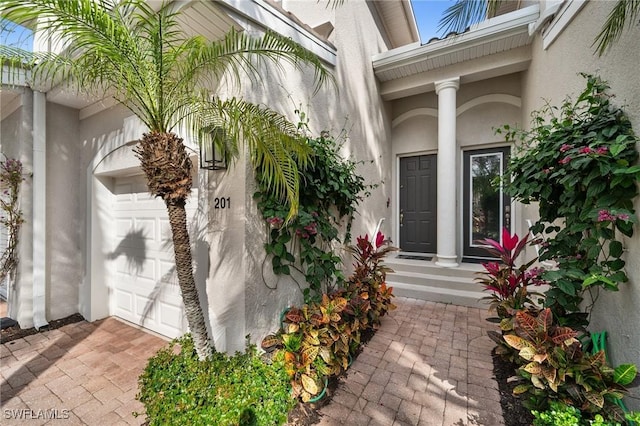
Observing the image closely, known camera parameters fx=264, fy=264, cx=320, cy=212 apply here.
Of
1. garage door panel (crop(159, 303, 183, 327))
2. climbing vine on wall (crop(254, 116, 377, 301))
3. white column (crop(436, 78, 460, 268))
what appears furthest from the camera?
white column (crop(436, 78, 460, 268))

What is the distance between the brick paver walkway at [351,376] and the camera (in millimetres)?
2145

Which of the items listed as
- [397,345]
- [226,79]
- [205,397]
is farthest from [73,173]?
[397,345]

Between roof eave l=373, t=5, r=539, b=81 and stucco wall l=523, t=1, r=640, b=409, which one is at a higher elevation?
roof eave l=373, t=5, r=539, b=81

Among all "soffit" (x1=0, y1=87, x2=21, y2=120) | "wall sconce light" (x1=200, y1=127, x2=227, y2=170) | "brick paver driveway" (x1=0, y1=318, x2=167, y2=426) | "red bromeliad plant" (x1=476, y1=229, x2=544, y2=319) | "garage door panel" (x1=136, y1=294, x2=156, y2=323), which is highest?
"soffit" (x1=0, y1=87, x2=21, y2=120)

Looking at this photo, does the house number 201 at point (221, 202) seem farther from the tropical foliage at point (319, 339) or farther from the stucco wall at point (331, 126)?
the tropical foliage at point (319, 339)

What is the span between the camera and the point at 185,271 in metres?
1.88

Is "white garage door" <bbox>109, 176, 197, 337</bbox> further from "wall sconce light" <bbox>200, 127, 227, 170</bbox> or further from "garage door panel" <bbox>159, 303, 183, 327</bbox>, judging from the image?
"wall sconce light" <bbox>200, 127, 227, 170</bbox>

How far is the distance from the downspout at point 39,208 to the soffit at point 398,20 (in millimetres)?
6210

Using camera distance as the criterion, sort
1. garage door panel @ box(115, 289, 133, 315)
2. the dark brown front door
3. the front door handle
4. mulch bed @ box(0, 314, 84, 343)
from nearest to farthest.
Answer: mulch bed @ box(0, 314, 84, 343), garage door panel @ box(115, 289, 133, 315), the front door handle, the dark brown front door

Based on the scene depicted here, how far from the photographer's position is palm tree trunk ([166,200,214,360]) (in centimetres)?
184

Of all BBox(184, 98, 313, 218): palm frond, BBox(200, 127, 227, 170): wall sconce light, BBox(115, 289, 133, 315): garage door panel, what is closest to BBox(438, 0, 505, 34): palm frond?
BBox(184, 98, 313, 218): palm frond

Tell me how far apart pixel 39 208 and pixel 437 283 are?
604 cm

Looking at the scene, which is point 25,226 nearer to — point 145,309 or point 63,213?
point 63,213

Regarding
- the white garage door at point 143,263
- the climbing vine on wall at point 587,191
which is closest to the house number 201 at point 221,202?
the white garage door at point 143,263
